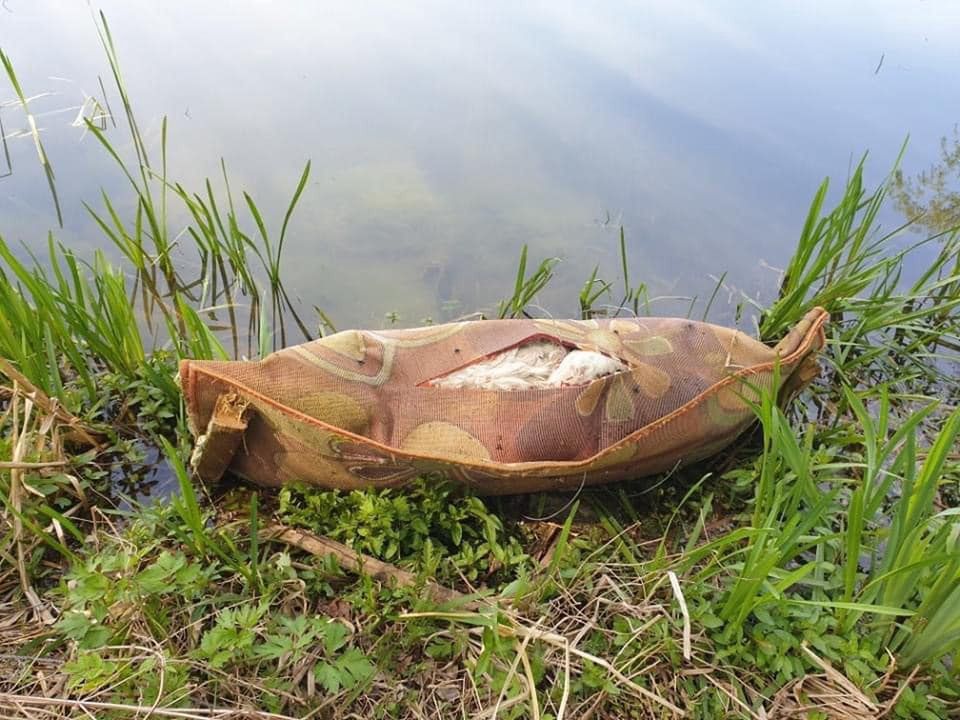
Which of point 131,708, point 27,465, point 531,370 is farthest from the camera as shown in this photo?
point 531,370

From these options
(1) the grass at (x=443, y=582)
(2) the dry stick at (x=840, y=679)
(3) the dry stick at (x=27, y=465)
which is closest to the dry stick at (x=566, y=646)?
(1) the grass at (x=443, y=582)

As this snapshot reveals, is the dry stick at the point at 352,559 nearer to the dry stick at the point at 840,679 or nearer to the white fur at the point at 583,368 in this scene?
the white fur at the point at 583,368

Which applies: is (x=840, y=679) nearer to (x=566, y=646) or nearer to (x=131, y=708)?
(x=566, y=646)

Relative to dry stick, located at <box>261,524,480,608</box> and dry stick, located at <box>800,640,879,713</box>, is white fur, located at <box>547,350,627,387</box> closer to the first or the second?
dry stick, located at <box>261,524,480,608</box>

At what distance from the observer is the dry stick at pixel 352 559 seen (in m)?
1.59

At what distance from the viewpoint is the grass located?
1.37 m

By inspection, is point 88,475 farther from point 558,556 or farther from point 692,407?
point 692,407

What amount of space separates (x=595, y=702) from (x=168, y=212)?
2.41 metres

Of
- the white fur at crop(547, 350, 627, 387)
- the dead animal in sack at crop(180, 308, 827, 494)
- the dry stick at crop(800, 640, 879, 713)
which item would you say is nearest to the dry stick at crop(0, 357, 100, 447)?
the dead animal in sack at crop(180, 308, 827, 494)

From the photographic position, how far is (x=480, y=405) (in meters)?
1.76

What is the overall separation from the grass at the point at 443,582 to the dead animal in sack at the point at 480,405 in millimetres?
114

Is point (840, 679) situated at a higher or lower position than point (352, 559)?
higher

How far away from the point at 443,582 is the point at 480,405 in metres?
0.45

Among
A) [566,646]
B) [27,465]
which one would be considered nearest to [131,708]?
[27,465]
